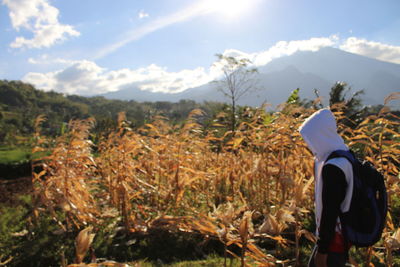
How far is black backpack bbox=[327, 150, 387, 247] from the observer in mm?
1593

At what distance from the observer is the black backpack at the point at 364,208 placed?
5.23ft

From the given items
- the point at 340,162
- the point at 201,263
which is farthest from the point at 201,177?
the point at 340,162

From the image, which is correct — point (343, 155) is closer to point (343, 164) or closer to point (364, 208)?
point (343, 164)

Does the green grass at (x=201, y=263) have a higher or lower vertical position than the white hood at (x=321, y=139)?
lower

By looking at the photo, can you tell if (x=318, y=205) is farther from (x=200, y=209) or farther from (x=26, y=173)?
(x=26, y=173)

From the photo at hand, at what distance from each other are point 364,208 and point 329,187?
0.85 ft

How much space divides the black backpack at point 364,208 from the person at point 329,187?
4 centimetres

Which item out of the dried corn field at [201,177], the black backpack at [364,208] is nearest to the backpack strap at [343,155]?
the black backpack at [364,208]

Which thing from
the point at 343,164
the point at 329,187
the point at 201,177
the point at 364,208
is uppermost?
the point at 343,164

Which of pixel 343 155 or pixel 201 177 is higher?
pixel 343 155

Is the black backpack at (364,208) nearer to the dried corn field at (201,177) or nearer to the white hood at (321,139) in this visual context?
the white hood at (321,139)

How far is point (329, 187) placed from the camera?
1602 mm

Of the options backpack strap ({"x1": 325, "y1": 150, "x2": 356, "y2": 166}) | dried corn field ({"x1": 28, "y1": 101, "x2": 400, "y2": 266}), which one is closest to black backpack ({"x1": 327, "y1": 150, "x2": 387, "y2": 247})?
backpack strap ({"x1": 325, "y1": 150, "x2": 356, "y2": 166})

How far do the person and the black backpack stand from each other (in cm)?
4
